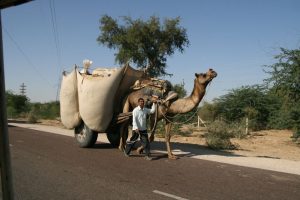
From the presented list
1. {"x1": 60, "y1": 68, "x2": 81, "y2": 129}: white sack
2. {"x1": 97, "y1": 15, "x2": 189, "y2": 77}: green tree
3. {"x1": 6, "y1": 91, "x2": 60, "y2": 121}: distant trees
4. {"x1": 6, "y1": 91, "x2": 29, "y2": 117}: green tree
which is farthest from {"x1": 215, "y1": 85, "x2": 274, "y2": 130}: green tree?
{"x1": 6, "y1": 91, "x2": 29, "y2": 117}: green tree

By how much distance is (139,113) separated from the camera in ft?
40.7

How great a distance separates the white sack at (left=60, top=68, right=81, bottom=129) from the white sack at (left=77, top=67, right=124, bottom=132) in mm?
676

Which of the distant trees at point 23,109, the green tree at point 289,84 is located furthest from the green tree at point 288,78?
the distant trees at point 23,109

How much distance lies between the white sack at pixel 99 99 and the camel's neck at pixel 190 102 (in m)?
2.14

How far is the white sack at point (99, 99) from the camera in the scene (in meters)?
13.3

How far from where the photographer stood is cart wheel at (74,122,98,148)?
14.2 m

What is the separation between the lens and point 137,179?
8.70 m

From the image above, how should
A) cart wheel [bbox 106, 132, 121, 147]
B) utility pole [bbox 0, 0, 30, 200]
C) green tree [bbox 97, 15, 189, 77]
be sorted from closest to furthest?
utility pole [bbox 0, 0, 30, 200]
cart wheel [bbox 106, 132, 121, 147]
green tree [bbox 97, 15, 189, 77]

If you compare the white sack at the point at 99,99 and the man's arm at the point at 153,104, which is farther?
the white sack at the point at 99,99

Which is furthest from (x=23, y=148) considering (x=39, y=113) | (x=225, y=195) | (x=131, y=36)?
(x=39, y=113)

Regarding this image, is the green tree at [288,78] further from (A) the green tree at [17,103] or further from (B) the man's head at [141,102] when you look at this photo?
(A) the green tree at [17,103]

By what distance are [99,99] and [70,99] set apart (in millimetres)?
1594

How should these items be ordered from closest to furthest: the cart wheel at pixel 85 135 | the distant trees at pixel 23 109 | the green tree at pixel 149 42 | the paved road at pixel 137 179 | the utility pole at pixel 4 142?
the utility pole at pixel 4 142
the paved road at pixel 137 179
the cart wheel at pixel 85 135
the green tree at pixel 149 42
the distant trees at pixel 23 109

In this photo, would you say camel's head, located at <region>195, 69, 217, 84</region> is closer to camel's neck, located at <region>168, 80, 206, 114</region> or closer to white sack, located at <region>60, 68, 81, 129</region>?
camel's neck, located at <region>168, 80, 206, 114</region>
